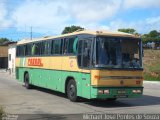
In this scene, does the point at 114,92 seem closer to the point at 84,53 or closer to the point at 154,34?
the point at 84,53

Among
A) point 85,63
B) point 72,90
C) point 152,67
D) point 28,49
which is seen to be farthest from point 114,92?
point 152,67

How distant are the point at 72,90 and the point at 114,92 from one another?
245 cm

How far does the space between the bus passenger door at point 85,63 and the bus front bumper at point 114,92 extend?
469 mm

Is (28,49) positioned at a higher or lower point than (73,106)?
higher

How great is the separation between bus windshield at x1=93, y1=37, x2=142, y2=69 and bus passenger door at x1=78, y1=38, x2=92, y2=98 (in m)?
0.49

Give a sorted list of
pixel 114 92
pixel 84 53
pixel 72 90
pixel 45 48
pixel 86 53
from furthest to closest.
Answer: pixel 45 48, pixel 72 90, pixel 84 53, pixel 86 53, pixel 114 92

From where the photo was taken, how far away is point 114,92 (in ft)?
52.4

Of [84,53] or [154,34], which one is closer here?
[84,53]

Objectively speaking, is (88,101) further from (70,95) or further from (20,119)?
(20,119)

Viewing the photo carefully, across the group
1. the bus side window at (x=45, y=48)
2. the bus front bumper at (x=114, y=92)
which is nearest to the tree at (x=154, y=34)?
the bus side window at (x=45, y=48)

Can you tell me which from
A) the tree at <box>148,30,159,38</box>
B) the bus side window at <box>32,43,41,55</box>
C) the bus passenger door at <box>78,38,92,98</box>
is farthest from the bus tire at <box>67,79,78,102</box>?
the tree at <box>148,30,159,38</box>

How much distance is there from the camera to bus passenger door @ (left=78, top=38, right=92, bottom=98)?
16.2 meters

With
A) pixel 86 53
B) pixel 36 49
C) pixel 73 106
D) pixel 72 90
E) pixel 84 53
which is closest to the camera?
pixel 73 106

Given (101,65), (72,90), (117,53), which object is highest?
(117,53)
